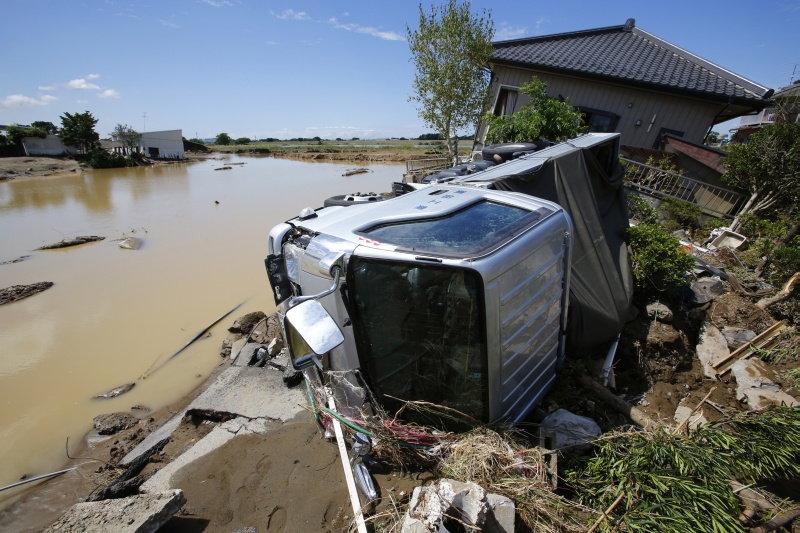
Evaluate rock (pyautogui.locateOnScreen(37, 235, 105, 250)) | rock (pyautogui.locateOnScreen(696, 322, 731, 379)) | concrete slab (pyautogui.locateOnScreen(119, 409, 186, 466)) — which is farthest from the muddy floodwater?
rock (pyautogui.locateOnScreen(696, 322, 731, 379))

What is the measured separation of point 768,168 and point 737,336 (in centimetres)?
502

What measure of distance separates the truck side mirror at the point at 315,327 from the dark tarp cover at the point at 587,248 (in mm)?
2070

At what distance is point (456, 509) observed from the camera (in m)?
1.73

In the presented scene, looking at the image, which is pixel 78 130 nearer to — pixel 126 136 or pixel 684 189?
pixel 126 136

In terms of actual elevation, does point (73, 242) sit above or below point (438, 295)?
below

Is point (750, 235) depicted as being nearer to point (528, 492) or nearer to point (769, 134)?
point (769, 134)

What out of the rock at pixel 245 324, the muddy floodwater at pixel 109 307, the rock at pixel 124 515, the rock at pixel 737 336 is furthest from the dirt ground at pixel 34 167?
the rock at pixel 737 336

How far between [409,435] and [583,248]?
2.49 metres

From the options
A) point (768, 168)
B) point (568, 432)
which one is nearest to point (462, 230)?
point (568, 432)

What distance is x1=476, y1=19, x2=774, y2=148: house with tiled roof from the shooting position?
31.9 feet

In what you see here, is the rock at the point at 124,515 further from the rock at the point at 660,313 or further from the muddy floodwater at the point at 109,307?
the rock at the point at 660,313

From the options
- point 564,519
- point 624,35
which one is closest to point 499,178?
point 564,519

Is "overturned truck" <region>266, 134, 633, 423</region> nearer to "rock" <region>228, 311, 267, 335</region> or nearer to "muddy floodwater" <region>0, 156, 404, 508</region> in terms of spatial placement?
"rock" <region>228, 311, 267, 335</region>

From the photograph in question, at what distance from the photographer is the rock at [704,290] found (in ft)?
15.3
